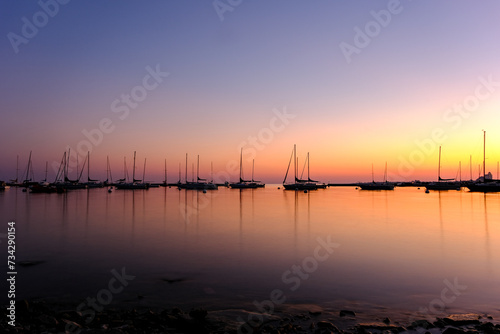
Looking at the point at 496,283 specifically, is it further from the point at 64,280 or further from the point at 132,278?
the point at 64,280

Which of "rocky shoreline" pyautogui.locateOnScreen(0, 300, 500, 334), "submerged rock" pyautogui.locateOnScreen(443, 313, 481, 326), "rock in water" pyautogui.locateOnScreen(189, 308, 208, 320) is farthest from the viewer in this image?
"submerged rock" pyautogui.locateOnScreen(443, 313, 481, 326)

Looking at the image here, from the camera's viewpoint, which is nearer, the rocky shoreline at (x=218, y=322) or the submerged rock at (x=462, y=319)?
the rocky shoreline at (x=218, y=322)

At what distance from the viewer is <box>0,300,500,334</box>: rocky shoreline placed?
823 centimetres

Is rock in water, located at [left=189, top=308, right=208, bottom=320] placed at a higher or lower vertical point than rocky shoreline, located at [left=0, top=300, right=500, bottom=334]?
higher

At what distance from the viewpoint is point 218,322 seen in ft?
28.9

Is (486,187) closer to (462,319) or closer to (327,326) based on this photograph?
(462,319)

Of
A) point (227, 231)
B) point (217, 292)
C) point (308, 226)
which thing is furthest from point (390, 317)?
point (308, 226)

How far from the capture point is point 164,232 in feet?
83.6

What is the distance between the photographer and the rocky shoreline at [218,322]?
8.23 metres

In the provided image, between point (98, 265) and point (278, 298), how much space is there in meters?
8.78

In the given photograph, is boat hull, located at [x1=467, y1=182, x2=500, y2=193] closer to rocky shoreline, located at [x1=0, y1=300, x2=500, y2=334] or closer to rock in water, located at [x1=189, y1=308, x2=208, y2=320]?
rocky shoreline, located at [x1=0, y1=300, x2=500, y2=334]

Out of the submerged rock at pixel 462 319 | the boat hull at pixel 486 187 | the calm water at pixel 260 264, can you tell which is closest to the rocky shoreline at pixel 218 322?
the submerged rock at pixel 462 319

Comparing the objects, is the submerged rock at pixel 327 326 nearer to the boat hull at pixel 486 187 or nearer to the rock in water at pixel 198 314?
the rock in water at pixel 198 314

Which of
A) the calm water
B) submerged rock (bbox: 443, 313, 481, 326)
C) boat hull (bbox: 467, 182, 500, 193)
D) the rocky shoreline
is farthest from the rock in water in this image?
boat hull (bbox: 467, 182, 500, 193)
